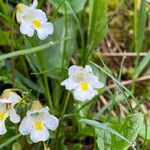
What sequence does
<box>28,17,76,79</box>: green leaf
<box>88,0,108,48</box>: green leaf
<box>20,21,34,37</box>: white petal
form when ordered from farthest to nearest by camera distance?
<box>28,17,76,79</box>: green leaf
<box>88,0,108,48</box>: green leaf
<box>20,21,34,37</box>: white petal

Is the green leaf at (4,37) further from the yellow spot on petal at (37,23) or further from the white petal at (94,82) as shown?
the white petal at (94,82)

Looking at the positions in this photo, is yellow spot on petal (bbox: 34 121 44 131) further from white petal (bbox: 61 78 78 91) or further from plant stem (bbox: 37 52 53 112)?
plant stem (bbox: 37 52 53 112)

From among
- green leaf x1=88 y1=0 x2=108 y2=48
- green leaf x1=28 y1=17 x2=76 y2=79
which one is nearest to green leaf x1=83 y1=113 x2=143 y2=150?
green leaf x1=88 y1=0 x2=108 y2=48

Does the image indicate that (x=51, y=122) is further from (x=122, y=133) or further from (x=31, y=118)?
(x=122, y=133)

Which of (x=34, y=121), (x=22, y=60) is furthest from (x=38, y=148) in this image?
(x=22, y=60)

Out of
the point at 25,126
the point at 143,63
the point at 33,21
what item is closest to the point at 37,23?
the point at 33,21

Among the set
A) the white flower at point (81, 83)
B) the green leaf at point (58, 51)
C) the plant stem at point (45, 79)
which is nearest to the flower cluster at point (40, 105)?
the white flower at point (81, 83)
